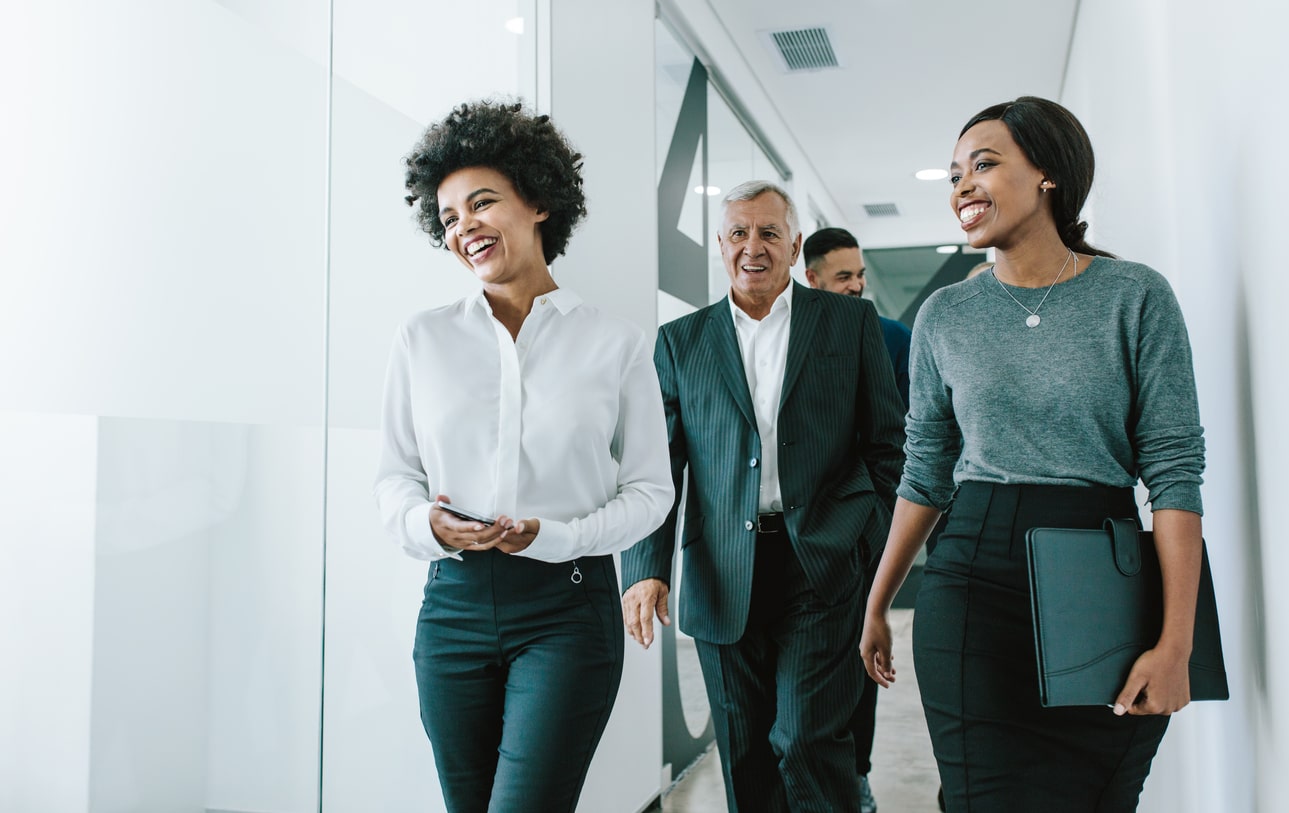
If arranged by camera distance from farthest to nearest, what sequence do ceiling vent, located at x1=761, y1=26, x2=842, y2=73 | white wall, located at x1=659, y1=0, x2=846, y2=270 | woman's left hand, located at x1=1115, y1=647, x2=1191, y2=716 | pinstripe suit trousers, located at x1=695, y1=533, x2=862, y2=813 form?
ceiling vent, located at x1=761, y1=26, x2=842, y2=73 < white wall, located at x1=659, y1=0, x2=846, y2=270 < pinstripe suit trousers, located at x1=695, y1=533, x2=862, y2=813 < woman's left hand, located at x1=1115, y1=647, x2=1191, y2=716

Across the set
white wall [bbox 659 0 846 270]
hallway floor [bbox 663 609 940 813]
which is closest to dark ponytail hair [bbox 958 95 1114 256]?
hallway floor [bbox 663 609 940 813]

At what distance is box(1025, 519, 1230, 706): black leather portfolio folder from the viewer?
4.41 ft

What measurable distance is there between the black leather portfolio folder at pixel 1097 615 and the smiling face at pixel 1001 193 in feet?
1.51

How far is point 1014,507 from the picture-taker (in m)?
1.48

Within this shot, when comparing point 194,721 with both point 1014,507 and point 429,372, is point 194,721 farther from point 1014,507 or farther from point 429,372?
point 1014,507

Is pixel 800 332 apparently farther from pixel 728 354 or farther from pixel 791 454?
pixel 791 454

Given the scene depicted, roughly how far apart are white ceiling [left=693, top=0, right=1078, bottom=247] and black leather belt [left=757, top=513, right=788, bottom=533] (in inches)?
118

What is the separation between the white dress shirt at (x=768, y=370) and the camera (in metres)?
2.24

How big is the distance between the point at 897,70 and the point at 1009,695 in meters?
4.63

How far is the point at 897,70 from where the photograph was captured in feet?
17.9

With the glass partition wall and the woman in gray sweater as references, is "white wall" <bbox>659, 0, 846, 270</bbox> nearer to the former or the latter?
the glass partition wall

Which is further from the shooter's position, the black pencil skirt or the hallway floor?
the hallway floor

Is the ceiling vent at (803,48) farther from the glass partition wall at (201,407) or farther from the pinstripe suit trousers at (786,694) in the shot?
the pinstripe suit trousers at (786,694)

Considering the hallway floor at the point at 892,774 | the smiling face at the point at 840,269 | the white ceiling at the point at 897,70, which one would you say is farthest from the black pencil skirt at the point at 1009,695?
the white ceiling at the point at 897,70
